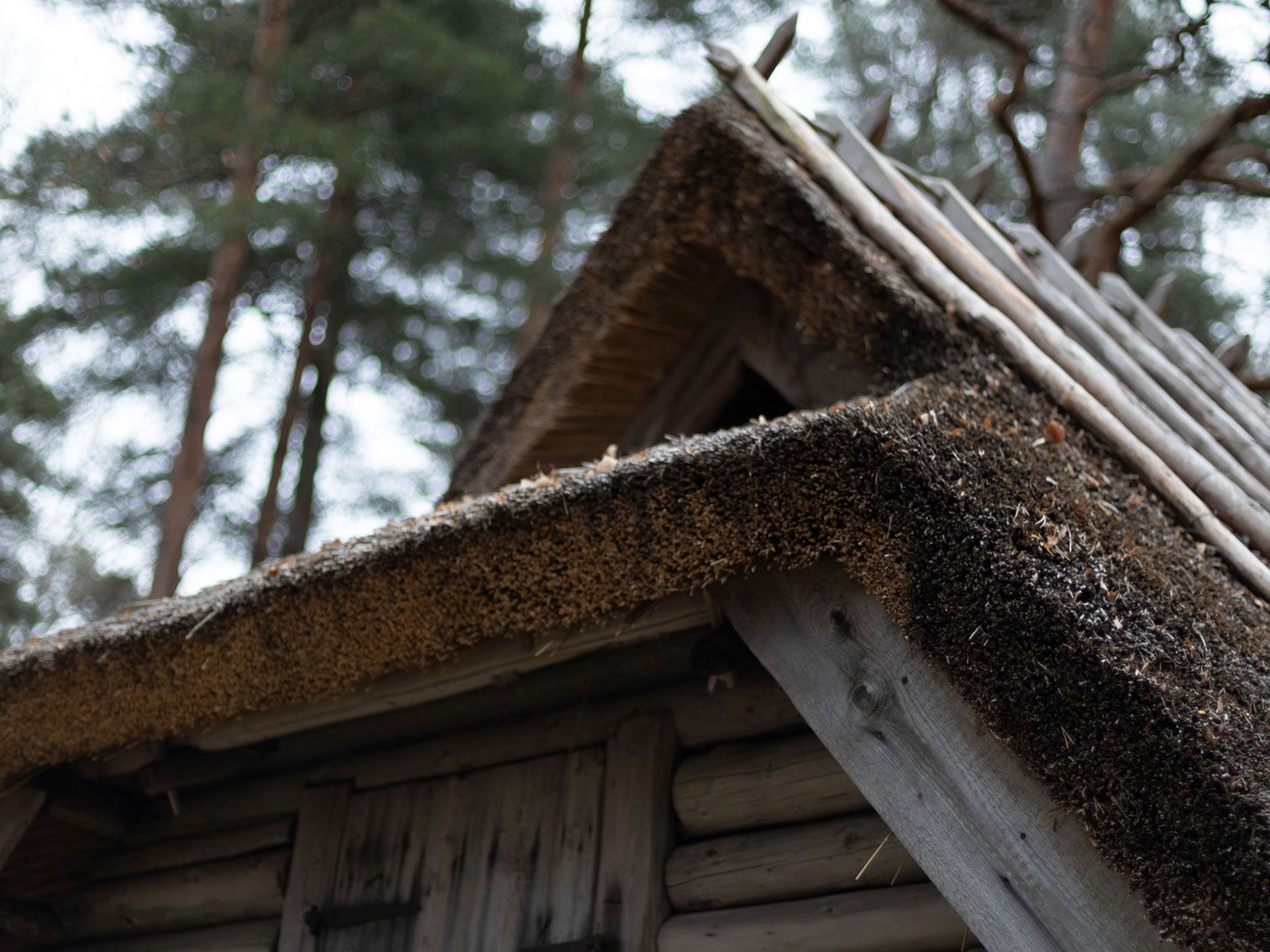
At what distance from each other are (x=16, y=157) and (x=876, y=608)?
11.8 meters

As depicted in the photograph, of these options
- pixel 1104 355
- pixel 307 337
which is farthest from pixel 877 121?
pixel 307 337

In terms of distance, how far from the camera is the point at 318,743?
3957mm

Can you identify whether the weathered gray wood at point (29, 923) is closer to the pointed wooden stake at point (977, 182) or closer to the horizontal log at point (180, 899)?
the horizontal log at point (180, 899)

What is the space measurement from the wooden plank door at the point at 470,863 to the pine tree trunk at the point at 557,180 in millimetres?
6864

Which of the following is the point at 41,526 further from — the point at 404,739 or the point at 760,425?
the point at 760,425

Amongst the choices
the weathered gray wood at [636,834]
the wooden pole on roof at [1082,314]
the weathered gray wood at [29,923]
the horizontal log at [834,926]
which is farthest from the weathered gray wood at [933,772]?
the weathered gray wood at [29,923]

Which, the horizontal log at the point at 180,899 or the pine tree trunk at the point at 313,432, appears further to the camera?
the pine tree trunk at the point at 313,432

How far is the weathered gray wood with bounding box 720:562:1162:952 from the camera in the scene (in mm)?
2004

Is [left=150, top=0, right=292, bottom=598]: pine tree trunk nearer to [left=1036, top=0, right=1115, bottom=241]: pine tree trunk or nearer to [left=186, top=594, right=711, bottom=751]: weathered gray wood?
[left=186, top=594, right=711, bottom=751]: weathered gray wood

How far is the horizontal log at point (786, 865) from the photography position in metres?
2.92

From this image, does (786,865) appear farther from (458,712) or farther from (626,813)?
(458,712)

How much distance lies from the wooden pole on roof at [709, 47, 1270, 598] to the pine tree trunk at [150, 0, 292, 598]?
6.52m

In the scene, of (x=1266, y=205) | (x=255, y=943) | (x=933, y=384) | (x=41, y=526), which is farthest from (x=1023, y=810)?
(x=41, y=526)

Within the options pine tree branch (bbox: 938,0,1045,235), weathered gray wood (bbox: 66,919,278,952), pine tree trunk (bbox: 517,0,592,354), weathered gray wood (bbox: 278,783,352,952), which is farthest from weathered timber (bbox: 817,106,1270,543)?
pine tree trunk (bbox: 517,0,592,354)
